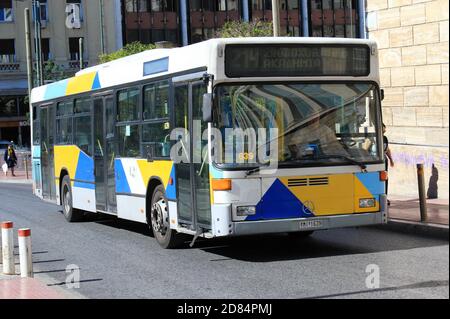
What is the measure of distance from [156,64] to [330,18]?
66070 millimetres

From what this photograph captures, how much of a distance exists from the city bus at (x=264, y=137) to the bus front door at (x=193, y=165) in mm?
14

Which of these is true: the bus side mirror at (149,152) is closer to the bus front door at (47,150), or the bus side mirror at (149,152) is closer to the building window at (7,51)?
the bus front door at (47,150)

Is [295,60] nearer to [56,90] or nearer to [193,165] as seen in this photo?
[193,165]

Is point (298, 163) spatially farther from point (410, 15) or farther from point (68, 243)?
point (410, 15)

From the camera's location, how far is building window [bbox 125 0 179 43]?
67.7 metres

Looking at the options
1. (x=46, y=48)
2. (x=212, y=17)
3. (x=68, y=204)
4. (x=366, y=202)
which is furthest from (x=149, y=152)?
(x=212, y=17)

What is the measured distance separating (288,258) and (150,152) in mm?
2892

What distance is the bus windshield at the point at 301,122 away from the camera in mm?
9461

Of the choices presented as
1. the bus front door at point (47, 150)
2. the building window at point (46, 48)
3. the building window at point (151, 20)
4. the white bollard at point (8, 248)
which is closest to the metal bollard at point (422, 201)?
the white bollard at point (8, 248)

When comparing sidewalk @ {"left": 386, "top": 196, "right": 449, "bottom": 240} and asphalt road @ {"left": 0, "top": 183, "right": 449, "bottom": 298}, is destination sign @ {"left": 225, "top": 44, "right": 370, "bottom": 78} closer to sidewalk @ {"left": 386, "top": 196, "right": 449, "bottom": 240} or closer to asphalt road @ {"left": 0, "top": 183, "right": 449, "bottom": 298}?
sidewalk @ {"left": 386, "top": 196, "right": 449, "bottom": 240}

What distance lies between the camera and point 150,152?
1148cm

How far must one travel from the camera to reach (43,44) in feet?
208

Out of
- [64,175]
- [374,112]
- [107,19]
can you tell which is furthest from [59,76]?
[374,112]

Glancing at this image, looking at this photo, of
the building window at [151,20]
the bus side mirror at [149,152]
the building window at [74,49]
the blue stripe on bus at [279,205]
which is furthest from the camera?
the building window at [151,20]
